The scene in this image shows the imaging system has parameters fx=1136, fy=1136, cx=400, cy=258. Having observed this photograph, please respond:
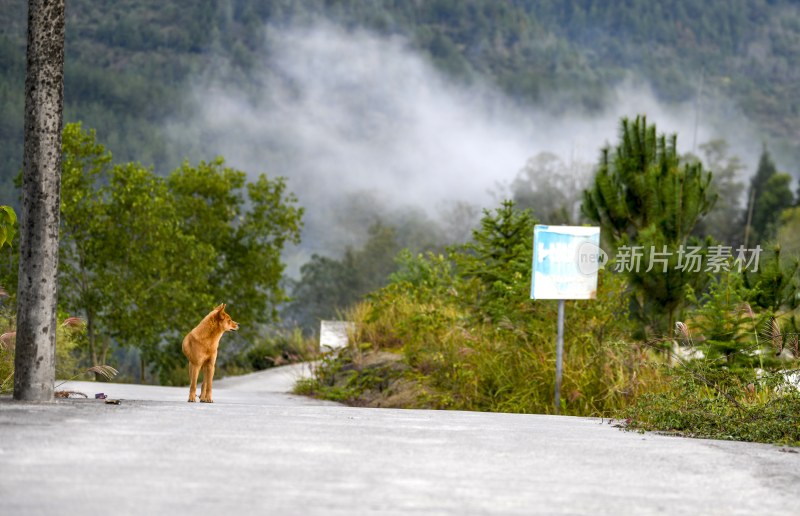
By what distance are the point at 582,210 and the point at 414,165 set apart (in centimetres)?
9916

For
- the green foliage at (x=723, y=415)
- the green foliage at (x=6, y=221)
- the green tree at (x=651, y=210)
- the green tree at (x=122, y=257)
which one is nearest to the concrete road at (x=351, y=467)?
the green foliage at (x=723, y=415)

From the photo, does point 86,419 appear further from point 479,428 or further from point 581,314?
point 581,314

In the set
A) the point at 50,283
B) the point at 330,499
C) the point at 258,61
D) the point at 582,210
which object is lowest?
the point at 330,499

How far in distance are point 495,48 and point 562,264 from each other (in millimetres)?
121678

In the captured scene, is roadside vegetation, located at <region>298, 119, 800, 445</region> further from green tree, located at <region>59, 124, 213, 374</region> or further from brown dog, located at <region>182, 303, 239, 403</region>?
green tree, located at <region>59, 124, 213, 374</region>

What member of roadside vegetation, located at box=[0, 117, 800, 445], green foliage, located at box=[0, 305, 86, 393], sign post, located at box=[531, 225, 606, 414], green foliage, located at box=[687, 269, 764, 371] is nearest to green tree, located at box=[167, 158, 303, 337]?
roadside vegetation, located at box=[0, 117, 800, 445]

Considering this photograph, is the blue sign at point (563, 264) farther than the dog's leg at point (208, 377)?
Yes

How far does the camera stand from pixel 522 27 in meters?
132

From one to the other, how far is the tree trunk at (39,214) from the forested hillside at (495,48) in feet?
272

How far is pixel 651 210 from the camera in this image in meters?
16.2

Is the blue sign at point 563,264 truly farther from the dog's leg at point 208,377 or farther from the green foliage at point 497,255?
the dog's leg at point 208,377

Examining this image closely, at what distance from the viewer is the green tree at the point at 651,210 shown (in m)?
15.0

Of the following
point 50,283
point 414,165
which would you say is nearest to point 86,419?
point 50,283

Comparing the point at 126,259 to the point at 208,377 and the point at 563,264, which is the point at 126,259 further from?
the point at 208,377
